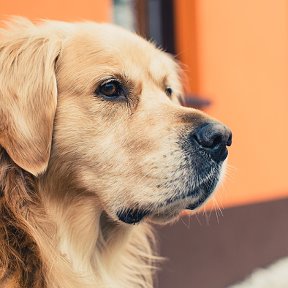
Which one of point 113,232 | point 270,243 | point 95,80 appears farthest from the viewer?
point 270,243

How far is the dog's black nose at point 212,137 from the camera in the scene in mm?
2766

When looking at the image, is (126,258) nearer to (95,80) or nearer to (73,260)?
(73,260)

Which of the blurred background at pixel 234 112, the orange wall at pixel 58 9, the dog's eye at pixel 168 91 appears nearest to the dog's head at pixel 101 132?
→ the dog's eye at pixel 168 91

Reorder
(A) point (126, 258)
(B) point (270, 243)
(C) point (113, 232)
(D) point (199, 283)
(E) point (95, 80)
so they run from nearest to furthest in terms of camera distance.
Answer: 1. (E) point (95, 80)
2. (C) point (113, 232)
3. (A) point (126, 258)
4. (D) point (199, 283)
5. (B) point (270, 243)

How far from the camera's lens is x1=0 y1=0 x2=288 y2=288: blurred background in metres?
5.75

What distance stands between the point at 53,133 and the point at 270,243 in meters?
4.39

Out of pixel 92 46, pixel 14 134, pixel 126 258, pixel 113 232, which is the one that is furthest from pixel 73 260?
pixel 92 46

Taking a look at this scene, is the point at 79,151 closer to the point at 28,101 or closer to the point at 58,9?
the point at 28,101

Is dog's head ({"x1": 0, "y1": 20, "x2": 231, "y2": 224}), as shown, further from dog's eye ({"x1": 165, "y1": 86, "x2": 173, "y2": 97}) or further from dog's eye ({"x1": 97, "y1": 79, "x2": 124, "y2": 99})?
dog's eye ({"x1": 165, "y1": 86, "x2": 173, "y2": 97})

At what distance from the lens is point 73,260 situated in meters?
3.02

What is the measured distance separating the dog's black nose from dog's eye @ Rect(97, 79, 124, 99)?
1.41 feet

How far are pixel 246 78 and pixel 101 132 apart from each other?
12.1 feet

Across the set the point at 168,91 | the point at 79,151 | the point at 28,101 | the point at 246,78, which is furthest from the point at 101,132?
the point at 246,78

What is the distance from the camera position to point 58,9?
4340 mm
